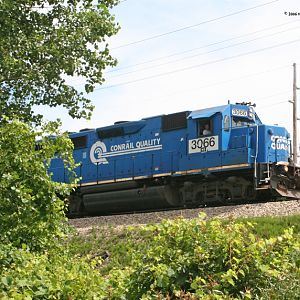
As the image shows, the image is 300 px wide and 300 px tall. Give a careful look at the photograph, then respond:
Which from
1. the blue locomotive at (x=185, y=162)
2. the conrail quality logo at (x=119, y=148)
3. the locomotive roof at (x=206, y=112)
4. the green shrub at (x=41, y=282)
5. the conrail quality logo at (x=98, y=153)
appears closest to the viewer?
the green shrub at (x=41, y=282)

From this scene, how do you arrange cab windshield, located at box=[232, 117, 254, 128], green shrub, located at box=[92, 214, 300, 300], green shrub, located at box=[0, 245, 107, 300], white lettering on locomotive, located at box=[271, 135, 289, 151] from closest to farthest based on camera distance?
green shrub, located at box=[0, 245, 107, 300]
green shrub, located at box=[92, 214, 300, 300]
white lettering on locomotive, located at box=[271, 135, 289, 151]
cab windshield, located at box=[232, 117, 254, 128]

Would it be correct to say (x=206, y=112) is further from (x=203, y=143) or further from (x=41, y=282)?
(x=41, y=282)

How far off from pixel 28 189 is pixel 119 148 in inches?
588

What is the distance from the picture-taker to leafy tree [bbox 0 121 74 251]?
6730 mm

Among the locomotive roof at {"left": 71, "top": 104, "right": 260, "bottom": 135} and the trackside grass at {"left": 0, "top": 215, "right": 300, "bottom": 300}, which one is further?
the locomotive roof at {"left": 71, "top": 104, "right": 260, "bottom": 135}

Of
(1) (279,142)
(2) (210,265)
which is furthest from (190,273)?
(1) (279,142)

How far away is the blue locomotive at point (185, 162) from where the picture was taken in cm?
1805

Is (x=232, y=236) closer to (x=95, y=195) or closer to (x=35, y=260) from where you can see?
(x=35, y=260)

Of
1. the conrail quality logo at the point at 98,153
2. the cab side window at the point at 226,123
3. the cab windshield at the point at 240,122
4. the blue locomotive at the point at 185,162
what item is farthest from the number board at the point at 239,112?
the conrail quality logo at the point at 98,153

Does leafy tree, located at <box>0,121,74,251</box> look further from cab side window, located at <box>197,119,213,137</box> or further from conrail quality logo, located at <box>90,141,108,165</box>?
conrail quality logo, located at <box>90,141,108,165</box>

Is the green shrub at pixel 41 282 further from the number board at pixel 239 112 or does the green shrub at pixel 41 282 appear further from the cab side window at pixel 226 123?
the number board at pixel 239 112

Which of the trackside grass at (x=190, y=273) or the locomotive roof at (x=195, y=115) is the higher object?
the locomotive roof at (x=195, y=115)

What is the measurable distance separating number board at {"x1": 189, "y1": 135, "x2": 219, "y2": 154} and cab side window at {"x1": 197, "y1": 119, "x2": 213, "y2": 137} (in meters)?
0.18

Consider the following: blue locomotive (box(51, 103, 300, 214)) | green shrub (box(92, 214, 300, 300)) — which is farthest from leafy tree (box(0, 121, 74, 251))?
blue locomotive (box(51, 103, 300, 214))
